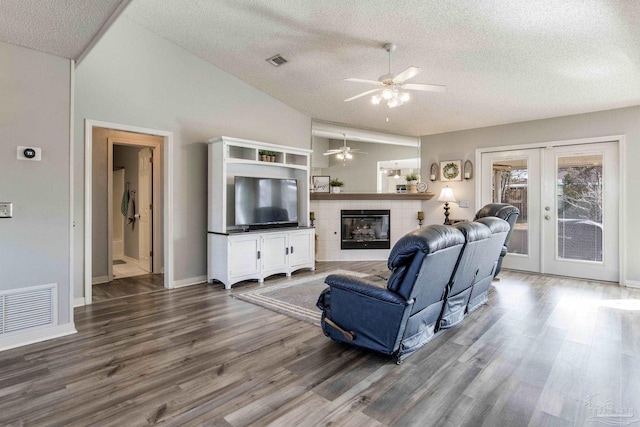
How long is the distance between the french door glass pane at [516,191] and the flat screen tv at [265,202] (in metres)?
3.63

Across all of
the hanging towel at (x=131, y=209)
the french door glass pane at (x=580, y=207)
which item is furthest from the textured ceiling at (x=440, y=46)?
the hanging towel at (x=131, y=209)

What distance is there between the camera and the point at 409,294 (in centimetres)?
248

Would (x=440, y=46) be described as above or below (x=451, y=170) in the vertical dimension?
above

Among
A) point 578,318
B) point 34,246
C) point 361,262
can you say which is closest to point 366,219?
point 361,262

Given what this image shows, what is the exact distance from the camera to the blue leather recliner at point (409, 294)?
2477mm

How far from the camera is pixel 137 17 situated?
4.33 m

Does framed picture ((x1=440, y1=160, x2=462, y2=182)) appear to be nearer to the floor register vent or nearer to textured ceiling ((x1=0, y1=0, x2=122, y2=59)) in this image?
textured ceiling ((x1=0, y1=0, x2=122, y2=59))

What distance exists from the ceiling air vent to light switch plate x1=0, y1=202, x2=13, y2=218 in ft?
10.8

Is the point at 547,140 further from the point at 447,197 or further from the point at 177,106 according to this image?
the point at 177,106

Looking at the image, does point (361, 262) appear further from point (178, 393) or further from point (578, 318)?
point (178, 393)

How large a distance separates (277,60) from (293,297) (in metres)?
3.11

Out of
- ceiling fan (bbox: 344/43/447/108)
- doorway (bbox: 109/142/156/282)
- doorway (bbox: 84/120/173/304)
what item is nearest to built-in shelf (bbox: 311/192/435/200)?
doorway (bbox: 84/120/173/304)

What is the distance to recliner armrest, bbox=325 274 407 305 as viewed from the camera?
8.27 feet

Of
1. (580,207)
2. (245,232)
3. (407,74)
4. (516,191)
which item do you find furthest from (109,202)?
(580,207)
